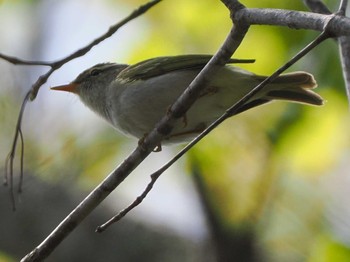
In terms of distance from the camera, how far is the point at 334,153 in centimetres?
619

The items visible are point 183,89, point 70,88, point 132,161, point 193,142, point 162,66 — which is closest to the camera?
point 193,142

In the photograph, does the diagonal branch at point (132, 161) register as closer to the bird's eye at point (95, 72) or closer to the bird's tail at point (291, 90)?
the bird's tail at point (291, 90)

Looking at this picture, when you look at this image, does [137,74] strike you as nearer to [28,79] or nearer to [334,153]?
[28,79]

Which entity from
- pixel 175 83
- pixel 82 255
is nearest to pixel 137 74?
pixel 175 83

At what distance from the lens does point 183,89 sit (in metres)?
4.16

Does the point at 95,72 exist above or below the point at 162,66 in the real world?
below

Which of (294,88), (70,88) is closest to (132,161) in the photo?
(294,88)

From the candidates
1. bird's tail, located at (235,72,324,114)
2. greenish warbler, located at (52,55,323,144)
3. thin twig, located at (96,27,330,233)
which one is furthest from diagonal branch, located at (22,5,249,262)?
bird's tail, located at (235,72,324,114)

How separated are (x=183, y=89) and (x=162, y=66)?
240mm

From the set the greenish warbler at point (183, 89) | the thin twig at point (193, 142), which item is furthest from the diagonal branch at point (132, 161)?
the greenish warbler at point (183, 89)

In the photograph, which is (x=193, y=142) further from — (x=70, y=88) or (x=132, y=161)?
(x=70, y=88)

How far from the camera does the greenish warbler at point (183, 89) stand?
162 inches

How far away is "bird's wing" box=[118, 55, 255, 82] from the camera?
162 inches

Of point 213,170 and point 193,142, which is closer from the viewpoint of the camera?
point 193,142
